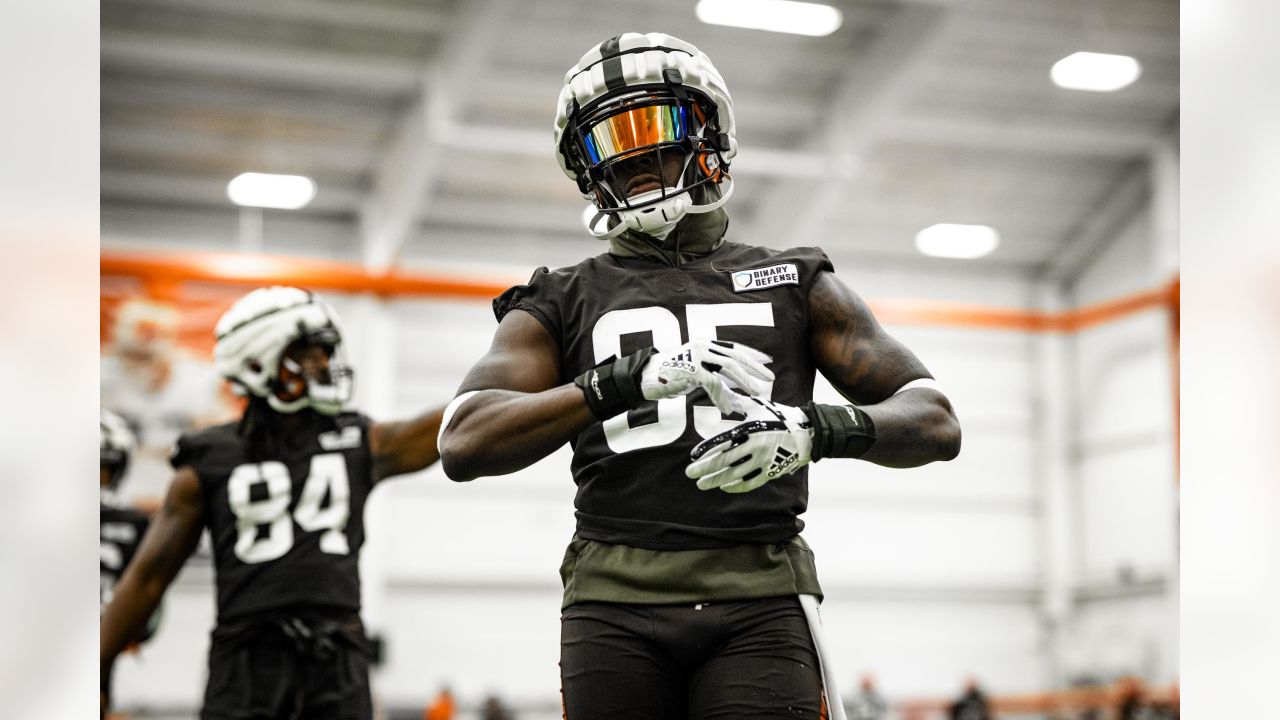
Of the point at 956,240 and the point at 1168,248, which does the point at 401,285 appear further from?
the point at 1168,248

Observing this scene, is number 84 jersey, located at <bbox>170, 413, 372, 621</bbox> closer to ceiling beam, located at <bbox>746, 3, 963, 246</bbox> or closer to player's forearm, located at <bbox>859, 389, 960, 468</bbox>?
player's forearm, located at <bbox>859, 389, 960, 468</bbox>

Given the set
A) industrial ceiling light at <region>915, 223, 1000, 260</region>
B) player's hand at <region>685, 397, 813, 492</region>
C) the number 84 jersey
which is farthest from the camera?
industrial ceiling light at <region>915, 223, 1000, 260</region>

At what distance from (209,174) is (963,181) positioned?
8.65 m

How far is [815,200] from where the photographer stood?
49.4 feet

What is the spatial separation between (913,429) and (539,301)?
0.75 metres

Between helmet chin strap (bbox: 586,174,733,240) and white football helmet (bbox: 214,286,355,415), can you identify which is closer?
helmet chin strap (bbox: 586,174,733,240)

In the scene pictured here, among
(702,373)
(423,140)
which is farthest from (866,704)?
(702,373)

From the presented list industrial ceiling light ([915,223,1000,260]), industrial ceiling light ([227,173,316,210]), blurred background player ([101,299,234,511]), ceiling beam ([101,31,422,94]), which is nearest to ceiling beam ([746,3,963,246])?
industrial ceiling light ([915,223,1000,260])

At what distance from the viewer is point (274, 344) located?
468cm

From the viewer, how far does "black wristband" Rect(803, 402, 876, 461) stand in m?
2.31

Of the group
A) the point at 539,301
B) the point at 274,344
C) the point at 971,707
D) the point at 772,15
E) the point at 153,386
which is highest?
the point at 772,15

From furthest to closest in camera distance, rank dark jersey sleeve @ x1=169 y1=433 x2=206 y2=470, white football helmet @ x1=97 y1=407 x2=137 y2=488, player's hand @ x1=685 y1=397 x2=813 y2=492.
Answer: white football helmet @ x1=97 y1=407 x2=137 y2=488 → dark jersey sleeve @ x1=169 y1=433 x2=206 y2=470 → player's hand @ x1=685 y1=397 x2=813 y2=492

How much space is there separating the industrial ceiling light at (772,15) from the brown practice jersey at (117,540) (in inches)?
299
